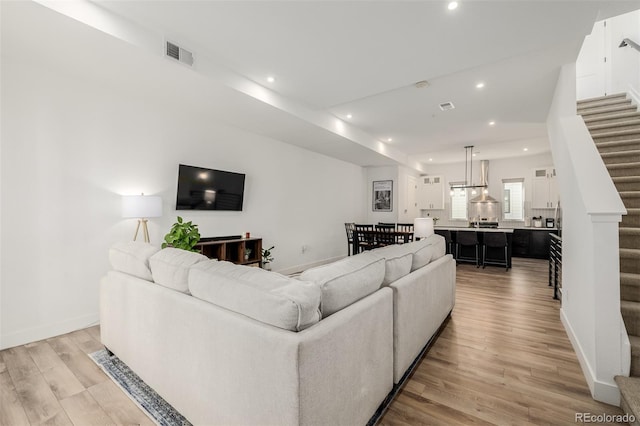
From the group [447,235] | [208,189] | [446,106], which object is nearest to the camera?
[208,189]

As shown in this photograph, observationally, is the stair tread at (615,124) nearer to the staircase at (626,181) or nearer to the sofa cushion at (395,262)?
the staircase at (626,181)

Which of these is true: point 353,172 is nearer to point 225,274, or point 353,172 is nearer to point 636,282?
point 636,282

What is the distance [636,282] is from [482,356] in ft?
4.37

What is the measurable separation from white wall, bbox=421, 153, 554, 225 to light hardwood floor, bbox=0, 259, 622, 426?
20.0 ft

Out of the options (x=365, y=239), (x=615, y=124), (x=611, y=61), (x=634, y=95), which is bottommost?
(x=365, y=239)

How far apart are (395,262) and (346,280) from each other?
66cm

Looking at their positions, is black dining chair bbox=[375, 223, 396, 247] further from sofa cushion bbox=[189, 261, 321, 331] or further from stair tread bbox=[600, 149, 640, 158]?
sofa cushion bbox=[189, 261, 321, 331]

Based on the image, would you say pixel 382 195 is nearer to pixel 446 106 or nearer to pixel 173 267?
pixel 446 106

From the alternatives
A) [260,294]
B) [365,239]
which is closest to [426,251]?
[260,294]

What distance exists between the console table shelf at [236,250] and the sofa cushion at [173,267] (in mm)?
2056

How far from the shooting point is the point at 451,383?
198 cm

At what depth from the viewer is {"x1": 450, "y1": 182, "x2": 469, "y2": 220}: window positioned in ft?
29.1

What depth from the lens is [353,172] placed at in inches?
315

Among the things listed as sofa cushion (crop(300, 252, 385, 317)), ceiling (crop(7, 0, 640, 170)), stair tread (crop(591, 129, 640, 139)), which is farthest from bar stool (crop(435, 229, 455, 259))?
sofa cushion (crop(300, 252, 385, 317))
